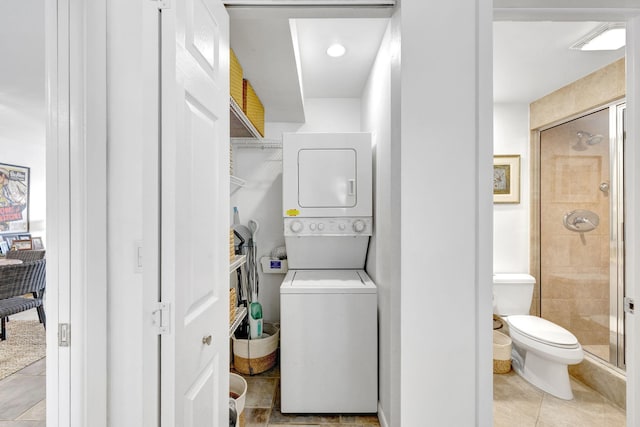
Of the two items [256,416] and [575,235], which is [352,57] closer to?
[575,235]

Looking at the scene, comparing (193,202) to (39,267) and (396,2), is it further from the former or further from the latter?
(396,2)

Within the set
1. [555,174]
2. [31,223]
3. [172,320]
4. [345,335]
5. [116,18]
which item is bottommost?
[345,335]

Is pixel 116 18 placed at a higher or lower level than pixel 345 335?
higher

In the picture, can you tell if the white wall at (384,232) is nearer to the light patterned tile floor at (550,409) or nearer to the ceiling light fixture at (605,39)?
the light patterned tile floor at (550,409)

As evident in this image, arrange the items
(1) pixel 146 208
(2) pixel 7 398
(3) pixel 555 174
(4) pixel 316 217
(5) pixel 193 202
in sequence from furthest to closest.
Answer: (3) pixel 555 174, (4) pixel 316 217, (5) pixel 193 202, (1) pixel 146 208, (2) pixel 7 398

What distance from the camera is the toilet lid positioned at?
2.19m

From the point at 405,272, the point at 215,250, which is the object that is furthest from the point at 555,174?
the point at 215,250

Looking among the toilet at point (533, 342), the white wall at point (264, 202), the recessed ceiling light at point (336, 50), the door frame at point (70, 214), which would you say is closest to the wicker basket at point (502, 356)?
the toilet at point (533, 342)

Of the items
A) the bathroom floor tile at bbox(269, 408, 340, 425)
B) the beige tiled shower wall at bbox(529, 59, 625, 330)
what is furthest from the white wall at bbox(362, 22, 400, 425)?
the beige tiled shower wall at bbox(529, 59, 625, 330)

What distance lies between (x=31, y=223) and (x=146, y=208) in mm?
247

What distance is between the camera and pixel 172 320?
0.86m

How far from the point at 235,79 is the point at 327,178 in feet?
3.04

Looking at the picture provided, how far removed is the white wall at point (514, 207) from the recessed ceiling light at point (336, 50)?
1.74 metres

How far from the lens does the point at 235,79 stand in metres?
1.83
